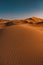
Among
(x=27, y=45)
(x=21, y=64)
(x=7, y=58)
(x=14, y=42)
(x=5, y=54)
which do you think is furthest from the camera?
(x=14, y=42)

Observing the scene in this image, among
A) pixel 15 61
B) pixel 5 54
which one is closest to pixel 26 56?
pixel 15 61

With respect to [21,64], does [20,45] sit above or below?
above

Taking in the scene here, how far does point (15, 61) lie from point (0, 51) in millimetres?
1260

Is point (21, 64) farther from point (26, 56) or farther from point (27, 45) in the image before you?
point (27, 45)

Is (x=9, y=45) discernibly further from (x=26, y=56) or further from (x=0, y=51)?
(x=26, y=56)

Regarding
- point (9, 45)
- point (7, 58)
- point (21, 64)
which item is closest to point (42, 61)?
point (21, 64)

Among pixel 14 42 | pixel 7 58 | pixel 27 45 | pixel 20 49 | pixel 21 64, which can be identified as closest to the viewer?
pixel 21 64

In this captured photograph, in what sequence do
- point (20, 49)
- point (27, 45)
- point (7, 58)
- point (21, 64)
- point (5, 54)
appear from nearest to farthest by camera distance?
point (21, 64), point (7, 58), point (5, 54), point (20, 49), point (27, 45)

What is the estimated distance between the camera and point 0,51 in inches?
231

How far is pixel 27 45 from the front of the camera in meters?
6.50

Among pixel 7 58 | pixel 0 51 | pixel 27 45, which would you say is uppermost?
pixel 27 45

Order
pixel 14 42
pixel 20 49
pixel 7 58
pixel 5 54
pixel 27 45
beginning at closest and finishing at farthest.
A: pixel 7 58
pixel 5 54
pixel 20 49
pixel 27 45
pixel 14 42

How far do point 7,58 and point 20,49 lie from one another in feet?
3.38

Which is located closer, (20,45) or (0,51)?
(0,51)
